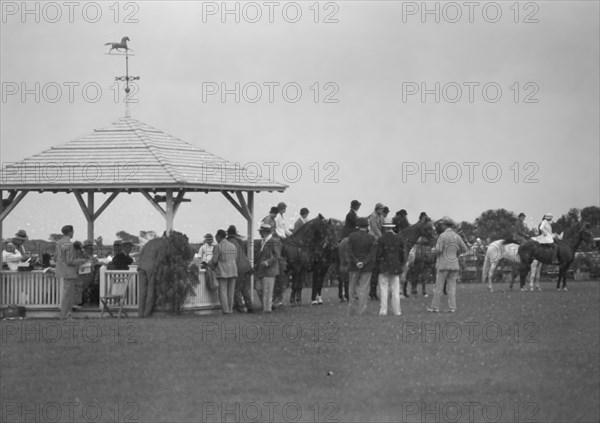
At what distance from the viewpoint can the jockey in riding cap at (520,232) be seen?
143 feet

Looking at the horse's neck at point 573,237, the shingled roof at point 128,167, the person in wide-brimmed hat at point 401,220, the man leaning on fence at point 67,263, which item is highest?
the shingled roof at point 128,167

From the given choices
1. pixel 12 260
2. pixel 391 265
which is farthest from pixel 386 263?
pixel 12 260

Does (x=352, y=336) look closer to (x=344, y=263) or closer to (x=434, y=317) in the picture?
(x=434, y=317)

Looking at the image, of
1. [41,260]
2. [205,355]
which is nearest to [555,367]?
[205,355]

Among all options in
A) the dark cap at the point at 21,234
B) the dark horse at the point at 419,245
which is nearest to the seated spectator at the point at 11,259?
the dark cap at the point at 21,234

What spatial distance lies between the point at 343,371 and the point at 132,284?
1059cm

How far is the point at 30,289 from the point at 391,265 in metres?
8.30

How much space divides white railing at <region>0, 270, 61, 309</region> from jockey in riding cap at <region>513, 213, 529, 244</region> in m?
16.2

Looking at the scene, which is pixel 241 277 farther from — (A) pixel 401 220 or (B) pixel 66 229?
(A) pixel 401 220

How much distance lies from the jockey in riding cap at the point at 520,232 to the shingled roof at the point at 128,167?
1082cm

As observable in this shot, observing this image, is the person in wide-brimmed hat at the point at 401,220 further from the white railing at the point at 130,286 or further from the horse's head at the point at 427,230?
the white railing at the point at 130,286

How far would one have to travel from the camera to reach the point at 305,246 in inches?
1417

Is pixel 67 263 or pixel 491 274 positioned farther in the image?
pixel 491 274

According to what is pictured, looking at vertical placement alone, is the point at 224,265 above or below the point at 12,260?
below
